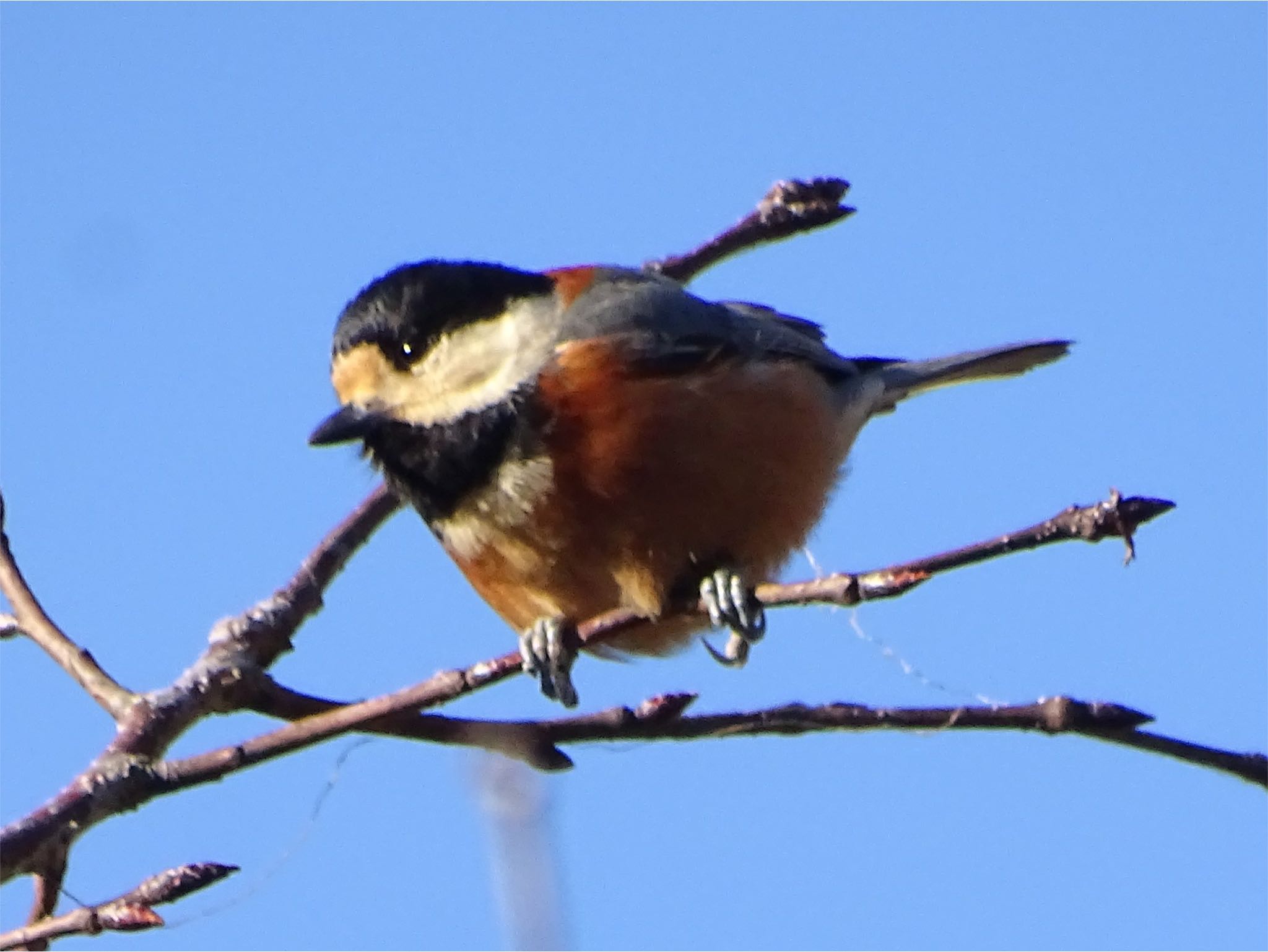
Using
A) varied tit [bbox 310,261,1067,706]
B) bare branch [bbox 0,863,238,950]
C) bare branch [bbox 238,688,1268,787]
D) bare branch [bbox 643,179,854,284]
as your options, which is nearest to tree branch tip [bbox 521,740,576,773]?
bare branch [bbox 238,688,1268,787]

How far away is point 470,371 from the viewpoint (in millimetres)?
3746

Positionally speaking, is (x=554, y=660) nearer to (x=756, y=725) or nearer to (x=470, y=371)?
(x=470, y=371)

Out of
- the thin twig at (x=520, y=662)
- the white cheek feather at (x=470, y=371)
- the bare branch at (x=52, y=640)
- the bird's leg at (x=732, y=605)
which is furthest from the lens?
the white cheek feather at (x=470, y=371)

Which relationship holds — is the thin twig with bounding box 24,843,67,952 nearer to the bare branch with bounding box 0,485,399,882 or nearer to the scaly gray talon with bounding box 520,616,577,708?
the bare branch with bounding box 0,485,399,882

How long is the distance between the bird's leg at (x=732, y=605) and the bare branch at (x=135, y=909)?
58.4 inches

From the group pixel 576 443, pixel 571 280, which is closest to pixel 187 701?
pixel 576 443

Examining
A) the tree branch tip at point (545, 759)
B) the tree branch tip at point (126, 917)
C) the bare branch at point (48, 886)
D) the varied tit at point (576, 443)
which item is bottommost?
the tree branch tip at point (126, 917)

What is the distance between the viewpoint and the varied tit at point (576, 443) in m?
3.53

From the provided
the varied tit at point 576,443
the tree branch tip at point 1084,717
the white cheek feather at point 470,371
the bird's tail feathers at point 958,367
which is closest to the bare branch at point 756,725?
the tree branch tip at point 1084,717

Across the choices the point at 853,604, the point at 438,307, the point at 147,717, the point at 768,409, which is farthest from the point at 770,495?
the point at 853,604

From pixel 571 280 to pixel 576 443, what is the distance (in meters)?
0.66

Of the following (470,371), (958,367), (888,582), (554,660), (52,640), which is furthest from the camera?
(958,367)

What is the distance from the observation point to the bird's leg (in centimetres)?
347

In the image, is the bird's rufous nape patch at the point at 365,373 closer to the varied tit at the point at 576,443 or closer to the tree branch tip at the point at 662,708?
the varied tit at the point at 576,443
